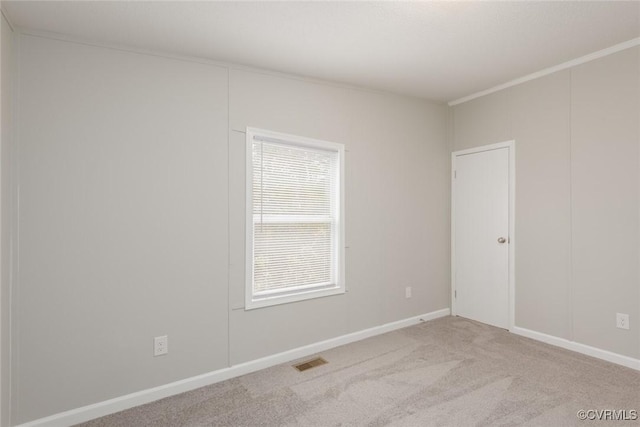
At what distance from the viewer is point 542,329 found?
3139 millimetres

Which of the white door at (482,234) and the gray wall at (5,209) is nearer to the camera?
the gray wall at (5,209)

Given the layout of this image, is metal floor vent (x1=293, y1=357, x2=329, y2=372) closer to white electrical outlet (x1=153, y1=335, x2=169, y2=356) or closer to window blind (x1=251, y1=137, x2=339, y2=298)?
window blind (x1=251, y1=137, x2=339, y2=298)

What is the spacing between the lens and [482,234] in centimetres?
365

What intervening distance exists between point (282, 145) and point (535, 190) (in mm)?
2408

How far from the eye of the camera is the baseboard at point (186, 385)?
2.08 meters

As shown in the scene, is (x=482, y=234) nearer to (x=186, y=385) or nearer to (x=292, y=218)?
(x=292, y=218)

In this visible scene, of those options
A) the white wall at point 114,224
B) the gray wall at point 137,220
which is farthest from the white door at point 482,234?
the white wall at point 114,224

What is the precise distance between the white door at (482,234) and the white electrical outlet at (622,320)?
2.91ft

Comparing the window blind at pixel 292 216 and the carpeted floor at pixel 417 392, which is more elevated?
the window blind at pixel 292 216

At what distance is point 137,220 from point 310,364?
5.71 feet

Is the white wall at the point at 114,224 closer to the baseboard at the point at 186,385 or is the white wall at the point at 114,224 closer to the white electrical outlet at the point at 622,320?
the baseboard at the point at 186,385

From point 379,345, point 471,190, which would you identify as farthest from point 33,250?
point 471,190

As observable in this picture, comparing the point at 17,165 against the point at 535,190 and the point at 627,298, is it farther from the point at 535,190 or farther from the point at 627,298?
the point at 627,298

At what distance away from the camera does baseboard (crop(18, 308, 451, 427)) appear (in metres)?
2.08
